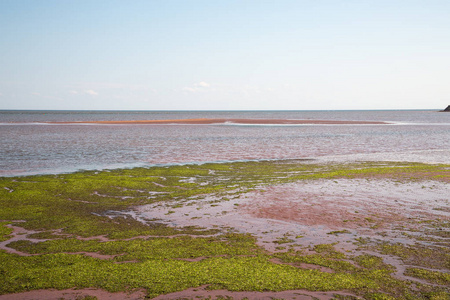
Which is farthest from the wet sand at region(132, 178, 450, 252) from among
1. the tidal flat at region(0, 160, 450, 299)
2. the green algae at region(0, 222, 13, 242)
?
the green algae at region(0, 222, 13, 242)

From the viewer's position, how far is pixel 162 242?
30.1ft

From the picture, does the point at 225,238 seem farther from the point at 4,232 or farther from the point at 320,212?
the point at 4,232

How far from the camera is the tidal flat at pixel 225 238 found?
270 inches

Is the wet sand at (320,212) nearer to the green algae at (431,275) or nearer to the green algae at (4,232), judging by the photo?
the green algae at (431,275)

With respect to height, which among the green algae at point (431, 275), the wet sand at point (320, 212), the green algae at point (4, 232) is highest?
the green algae at point (431, 275)

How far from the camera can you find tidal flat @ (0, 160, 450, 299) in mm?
6848

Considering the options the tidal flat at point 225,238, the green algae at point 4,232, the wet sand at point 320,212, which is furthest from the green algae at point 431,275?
the green algae at point 4,232

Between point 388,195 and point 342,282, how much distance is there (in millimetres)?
9042

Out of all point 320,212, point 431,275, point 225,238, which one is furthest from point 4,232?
point 431,275

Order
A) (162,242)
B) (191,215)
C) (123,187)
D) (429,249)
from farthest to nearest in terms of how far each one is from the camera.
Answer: (123,187) < (191,215) < (162,242) < (429,249)

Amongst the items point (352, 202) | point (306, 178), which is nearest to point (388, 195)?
point (352, 202)

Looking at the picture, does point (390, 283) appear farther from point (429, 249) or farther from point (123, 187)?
point (123, 187)

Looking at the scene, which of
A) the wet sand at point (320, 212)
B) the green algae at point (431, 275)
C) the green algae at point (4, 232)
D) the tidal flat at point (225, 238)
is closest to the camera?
the tidal flat at point (225, 238)

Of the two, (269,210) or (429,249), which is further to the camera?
(269,210)
